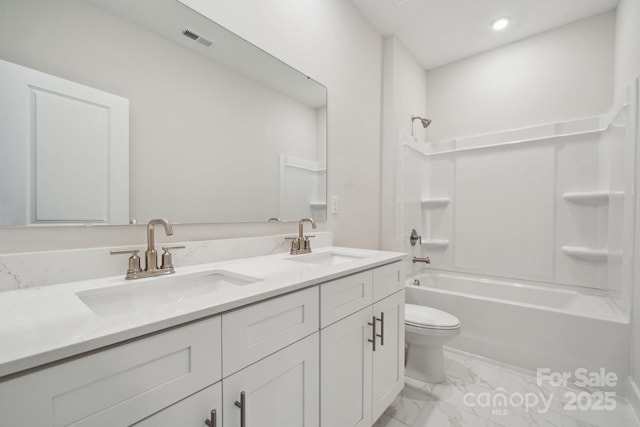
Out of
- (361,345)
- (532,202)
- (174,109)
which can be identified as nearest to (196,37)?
(174,109)

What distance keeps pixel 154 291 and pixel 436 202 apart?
2606 mm

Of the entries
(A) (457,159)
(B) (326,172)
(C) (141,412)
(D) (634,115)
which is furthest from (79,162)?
(A) (457,159)

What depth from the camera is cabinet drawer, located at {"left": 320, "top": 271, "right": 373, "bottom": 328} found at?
94cm

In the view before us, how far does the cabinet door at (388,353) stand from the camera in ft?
4.02

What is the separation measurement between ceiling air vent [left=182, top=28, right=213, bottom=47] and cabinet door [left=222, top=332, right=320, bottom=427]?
1.24 metres

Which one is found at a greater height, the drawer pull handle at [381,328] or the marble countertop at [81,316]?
the marble countertop at [81,316]

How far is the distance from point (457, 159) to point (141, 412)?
293 centimetres

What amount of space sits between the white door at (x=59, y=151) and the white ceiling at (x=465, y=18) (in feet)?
6.09

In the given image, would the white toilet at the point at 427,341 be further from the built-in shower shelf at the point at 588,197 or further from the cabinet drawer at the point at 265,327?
the built-in shower shelf at the point at 588,197

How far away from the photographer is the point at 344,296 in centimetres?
104

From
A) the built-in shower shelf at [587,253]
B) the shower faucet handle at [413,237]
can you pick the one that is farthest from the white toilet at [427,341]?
the built-in shower shelf at [587,253]

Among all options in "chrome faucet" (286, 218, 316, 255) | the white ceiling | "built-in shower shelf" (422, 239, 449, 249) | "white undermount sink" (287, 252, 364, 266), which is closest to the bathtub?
"built-in shower shelf" (422, 239, 449, 249)

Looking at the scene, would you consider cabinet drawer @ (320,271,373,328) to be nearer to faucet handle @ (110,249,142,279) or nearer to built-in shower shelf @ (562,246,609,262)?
faucet handle @ (110,249,142,279)

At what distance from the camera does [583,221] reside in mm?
2131
